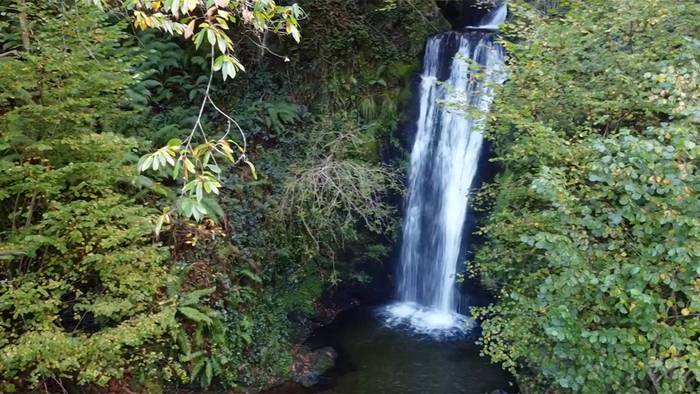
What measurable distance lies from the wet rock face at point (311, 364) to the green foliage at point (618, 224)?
11.3 ft

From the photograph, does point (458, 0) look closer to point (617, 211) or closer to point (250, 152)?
point (250, 152)

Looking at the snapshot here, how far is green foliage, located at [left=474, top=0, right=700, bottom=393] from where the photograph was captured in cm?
385

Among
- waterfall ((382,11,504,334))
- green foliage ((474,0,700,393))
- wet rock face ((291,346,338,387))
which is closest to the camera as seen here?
green foliage ((474,0,700,393))

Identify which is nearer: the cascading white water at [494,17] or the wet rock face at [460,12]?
the cascading white water at [494,17]

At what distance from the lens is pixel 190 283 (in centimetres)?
689

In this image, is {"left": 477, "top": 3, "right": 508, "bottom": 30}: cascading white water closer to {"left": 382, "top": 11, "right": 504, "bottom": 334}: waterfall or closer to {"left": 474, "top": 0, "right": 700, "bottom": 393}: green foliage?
{"left": 382, "top": 11, "right": 504, "bottom": 334}: waterfall

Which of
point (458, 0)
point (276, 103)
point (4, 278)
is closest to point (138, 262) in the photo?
point (4, 278)

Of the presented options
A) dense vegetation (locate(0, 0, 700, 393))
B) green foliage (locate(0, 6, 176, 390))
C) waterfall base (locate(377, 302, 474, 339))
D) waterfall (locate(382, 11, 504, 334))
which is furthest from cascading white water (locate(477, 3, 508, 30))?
green foliage (locate(0, 6, 176, 390))

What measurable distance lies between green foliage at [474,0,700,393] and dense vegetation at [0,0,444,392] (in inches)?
117

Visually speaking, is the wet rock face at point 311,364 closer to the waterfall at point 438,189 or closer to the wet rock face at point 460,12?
the waterfall at point 438,189

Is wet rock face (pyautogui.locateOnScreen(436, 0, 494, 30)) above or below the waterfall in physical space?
above

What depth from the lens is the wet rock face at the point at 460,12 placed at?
12.1m

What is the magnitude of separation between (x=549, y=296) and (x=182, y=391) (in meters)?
5.07

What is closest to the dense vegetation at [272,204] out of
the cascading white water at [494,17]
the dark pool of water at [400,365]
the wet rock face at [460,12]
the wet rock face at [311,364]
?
the wet rock face at [311,364]
